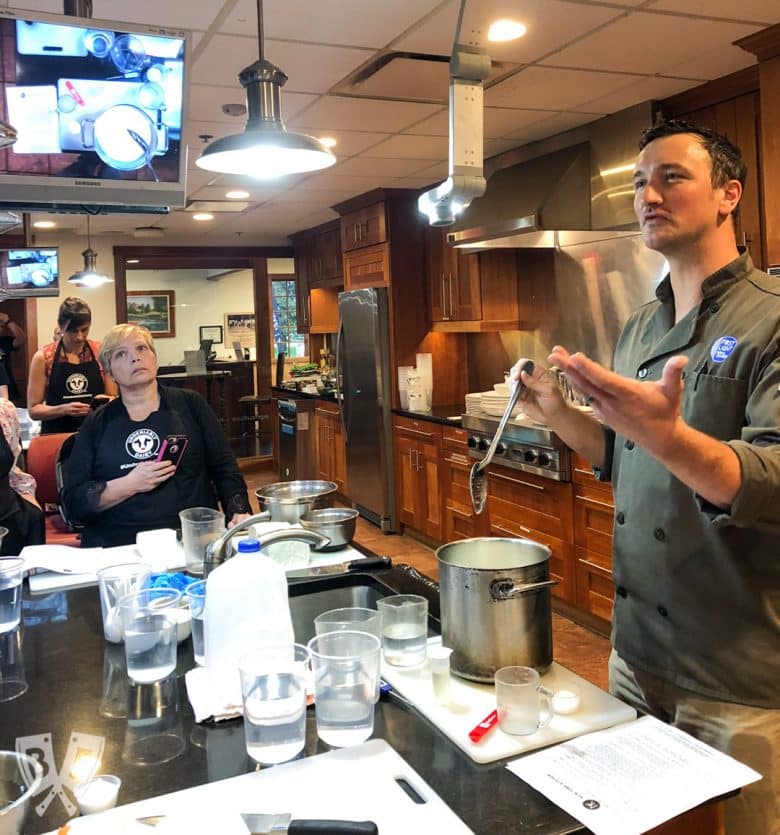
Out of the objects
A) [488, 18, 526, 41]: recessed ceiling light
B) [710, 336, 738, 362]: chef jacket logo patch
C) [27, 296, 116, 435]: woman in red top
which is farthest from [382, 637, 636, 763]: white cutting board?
[27, 296, 116, 435]: woman in red top

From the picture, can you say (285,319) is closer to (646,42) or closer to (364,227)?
(364,227)

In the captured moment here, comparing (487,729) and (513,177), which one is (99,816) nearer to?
(487,729)

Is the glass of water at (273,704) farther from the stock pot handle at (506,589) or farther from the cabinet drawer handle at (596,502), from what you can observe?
the cabinet drawer handle at (596,502)

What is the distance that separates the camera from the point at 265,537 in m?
1.59

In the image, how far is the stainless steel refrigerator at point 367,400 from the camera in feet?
18.0

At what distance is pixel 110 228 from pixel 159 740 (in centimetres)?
647

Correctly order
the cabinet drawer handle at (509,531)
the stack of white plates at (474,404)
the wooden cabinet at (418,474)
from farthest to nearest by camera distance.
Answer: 1. the wooden cabinet at (418,474)
2. the stack of white plates at (474,404)
3. the cabinet drawer handle at (509,531)

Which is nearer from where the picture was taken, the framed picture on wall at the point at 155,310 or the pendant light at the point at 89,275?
the pendant light at the point at 89,275

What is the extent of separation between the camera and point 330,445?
6590mm

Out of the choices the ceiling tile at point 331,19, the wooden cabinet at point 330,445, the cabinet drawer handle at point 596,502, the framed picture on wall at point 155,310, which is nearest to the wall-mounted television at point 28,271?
the wooden cabinet at point 330,445

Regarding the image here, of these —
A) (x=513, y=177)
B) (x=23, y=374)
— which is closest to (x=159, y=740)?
(x=513, y=177)

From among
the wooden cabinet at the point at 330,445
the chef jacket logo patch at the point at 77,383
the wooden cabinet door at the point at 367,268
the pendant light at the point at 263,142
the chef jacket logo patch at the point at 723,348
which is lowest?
the wooden cabinet at the point at 330,445

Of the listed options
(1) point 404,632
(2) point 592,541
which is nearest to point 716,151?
(1) point 404,632

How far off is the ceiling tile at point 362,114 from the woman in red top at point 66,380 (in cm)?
191
